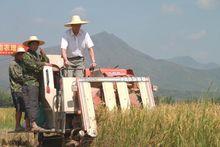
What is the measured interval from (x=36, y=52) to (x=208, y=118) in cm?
503

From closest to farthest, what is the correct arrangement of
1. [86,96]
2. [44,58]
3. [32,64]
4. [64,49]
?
[86,96] → [64,49] → [32,64] → [44,58]

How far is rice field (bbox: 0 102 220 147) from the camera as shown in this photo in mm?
7188

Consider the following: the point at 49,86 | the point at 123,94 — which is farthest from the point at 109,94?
the point at 49,86

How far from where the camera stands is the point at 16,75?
463 inches

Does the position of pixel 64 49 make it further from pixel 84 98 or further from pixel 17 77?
pixel 84 98

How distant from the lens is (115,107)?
933 centimetres

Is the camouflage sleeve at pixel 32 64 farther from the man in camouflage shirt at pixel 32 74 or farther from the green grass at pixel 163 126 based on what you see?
the green grass at pixel 163 126

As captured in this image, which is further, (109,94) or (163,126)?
(109,94)

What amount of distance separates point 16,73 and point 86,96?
2.86 m

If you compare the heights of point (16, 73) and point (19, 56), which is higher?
point (19, 56)

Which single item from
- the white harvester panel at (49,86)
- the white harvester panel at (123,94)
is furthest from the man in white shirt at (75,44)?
the white harvester panel at (123,94)

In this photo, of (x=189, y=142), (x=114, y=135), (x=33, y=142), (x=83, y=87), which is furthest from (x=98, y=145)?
(x=33, y=142)

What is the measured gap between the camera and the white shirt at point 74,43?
10883 mm

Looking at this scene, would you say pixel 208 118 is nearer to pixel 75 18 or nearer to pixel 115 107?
pixel 115 107
